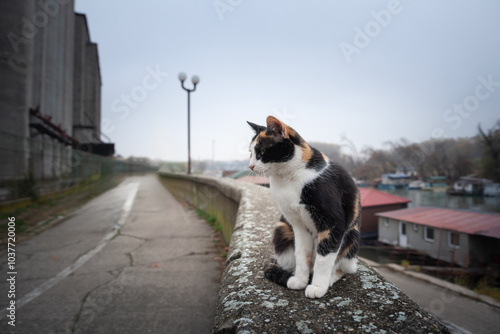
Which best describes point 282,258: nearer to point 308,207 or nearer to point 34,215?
point 308,207

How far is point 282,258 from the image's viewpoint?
161 cm

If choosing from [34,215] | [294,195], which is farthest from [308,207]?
[34,215]

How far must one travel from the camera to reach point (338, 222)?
4.44ft

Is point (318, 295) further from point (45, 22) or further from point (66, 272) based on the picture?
point (45, 22)

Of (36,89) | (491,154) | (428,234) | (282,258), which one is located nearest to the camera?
(282,258)

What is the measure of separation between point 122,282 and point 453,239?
22393 millimetres

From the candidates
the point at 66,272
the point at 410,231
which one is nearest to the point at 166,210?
the point at 66,272

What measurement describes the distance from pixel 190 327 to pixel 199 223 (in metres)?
4.48

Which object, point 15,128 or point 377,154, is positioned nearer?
point 377,154

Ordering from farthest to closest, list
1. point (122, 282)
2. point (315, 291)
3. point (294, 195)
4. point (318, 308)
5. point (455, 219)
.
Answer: point (455, 219)
point (122, 282)
point (294, 195)
point (315, 291)
point (318, 308)

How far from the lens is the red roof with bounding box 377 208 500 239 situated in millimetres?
15195

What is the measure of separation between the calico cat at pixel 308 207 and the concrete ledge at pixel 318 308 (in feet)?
0.28

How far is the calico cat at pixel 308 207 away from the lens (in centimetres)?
135

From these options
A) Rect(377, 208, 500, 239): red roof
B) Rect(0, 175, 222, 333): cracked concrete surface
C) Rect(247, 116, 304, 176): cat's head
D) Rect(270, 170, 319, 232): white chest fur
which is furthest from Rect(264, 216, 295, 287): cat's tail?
Rect(377, 208, 500, 239): red roof
